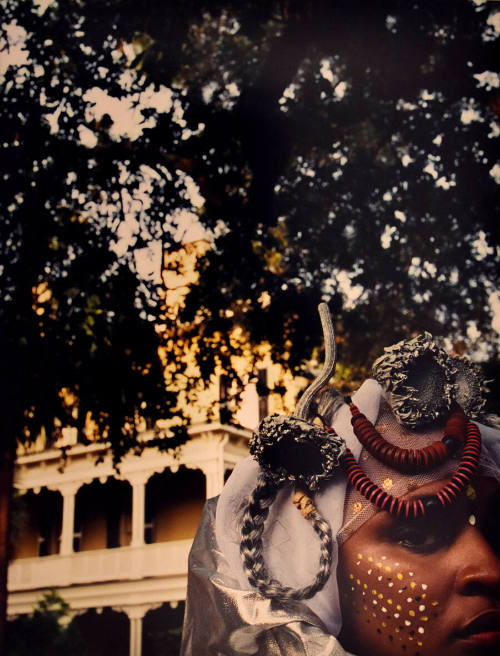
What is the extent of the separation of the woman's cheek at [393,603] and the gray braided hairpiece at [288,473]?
122 mm

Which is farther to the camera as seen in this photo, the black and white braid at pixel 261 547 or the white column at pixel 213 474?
the white column at pixel 213 474

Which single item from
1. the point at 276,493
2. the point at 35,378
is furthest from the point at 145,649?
the point at 276,493

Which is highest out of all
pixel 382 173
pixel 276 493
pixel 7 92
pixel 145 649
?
pixel 7 92

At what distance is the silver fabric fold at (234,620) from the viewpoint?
7.02ft

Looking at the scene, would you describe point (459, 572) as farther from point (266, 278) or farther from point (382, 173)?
point (382, 173)

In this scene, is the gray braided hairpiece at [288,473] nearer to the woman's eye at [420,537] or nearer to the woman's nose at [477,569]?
the woman's eye at [420,537]

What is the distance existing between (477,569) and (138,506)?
370 centimetres

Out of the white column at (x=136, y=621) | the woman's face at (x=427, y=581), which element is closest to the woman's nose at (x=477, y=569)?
the woman's face at (x=427, y=581)

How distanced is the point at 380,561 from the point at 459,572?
0.23 metres

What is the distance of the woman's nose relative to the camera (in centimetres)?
211

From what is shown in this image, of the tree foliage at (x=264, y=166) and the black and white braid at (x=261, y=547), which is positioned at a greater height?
Result: the tree foliage at (x=264, y=166)

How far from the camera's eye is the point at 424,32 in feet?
16.4

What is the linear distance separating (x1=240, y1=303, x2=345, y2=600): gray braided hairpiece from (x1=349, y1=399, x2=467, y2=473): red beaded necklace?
95 millimetres

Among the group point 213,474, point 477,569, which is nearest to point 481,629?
point 477,569
